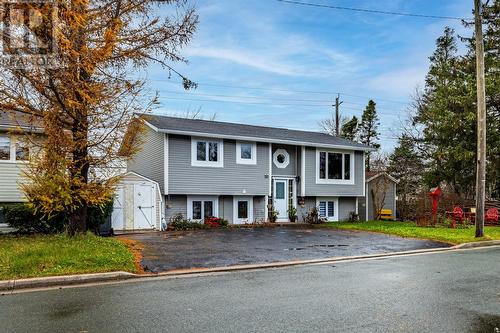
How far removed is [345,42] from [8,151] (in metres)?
16.1

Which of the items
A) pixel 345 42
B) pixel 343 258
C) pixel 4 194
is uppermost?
pixel 345 42

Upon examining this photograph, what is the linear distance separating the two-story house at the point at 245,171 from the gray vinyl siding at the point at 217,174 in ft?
0.13

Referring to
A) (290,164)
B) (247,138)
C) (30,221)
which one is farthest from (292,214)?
(30,221)

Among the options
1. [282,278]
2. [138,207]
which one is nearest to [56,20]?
[282,278]

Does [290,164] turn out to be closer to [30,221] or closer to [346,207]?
[346,207]

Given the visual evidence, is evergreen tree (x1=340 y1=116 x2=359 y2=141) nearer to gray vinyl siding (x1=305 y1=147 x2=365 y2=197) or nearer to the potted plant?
gray vinyl siding (x1=305 y1=147 x2=365 y2=197)

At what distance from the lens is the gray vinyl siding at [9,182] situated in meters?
16.3

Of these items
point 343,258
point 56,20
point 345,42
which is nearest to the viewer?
point 56,20

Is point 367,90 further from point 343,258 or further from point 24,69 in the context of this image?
point 24,69

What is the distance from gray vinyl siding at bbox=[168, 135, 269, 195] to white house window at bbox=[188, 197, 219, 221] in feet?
2.03

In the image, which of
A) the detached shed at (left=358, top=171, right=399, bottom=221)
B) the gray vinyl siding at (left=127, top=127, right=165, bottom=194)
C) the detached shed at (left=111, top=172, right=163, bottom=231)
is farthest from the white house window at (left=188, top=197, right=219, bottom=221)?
the detached shed at (left=358, top=171, right=399, bottom=221)

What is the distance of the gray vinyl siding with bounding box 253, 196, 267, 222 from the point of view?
21.8 meters

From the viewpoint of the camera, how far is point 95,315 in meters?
5.57

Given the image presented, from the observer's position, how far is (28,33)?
9.55 meters
